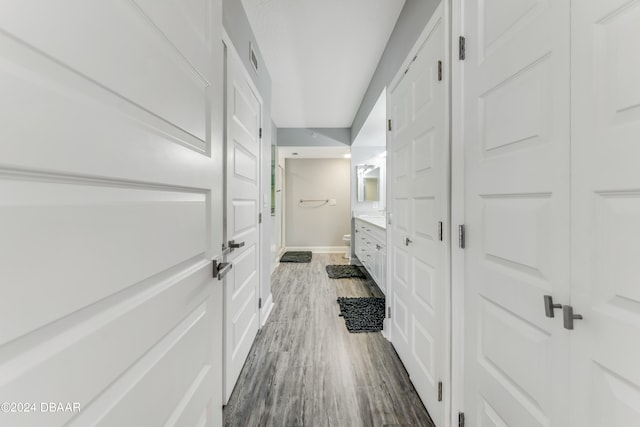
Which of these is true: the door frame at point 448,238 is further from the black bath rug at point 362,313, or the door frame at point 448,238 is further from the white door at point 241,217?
the black bath rug at point 362,313

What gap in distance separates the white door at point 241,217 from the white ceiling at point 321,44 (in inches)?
21.7

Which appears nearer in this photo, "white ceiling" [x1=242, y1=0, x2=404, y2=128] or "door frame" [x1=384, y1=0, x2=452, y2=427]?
"door frame" [x1=384, y1=0, x2=452, y2=427]

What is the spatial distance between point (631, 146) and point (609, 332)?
41 centimetres

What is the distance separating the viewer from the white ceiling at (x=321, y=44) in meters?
1.99

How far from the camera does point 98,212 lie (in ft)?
1.56

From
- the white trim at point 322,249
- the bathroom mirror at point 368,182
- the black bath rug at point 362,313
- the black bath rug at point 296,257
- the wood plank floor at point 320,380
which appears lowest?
the wood plank floor at point 320,380

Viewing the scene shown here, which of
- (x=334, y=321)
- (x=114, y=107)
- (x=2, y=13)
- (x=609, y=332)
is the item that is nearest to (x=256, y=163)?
(x=334, y=321)

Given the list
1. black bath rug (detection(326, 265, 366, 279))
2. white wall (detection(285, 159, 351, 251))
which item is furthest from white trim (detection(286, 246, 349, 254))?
black bath rug (detection(326, 265, 366, 279))

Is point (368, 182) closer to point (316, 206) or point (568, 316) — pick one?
point (316, 206)

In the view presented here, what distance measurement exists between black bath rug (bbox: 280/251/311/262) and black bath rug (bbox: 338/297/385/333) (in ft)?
7.69

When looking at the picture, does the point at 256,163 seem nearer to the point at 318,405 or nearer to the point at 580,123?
the point at 318,405

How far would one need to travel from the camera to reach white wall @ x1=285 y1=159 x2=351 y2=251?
6520 millimetres

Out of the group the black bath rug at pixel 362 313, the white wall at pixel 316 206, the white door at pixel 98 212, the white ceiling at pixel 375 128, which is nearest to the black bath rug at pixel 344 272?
the black bath rug at pixel 362 313

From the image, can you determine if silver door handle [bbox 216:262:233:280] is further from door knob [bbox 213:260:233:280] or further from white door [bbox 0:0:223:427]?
white door [bbox 0:0:223:427]
